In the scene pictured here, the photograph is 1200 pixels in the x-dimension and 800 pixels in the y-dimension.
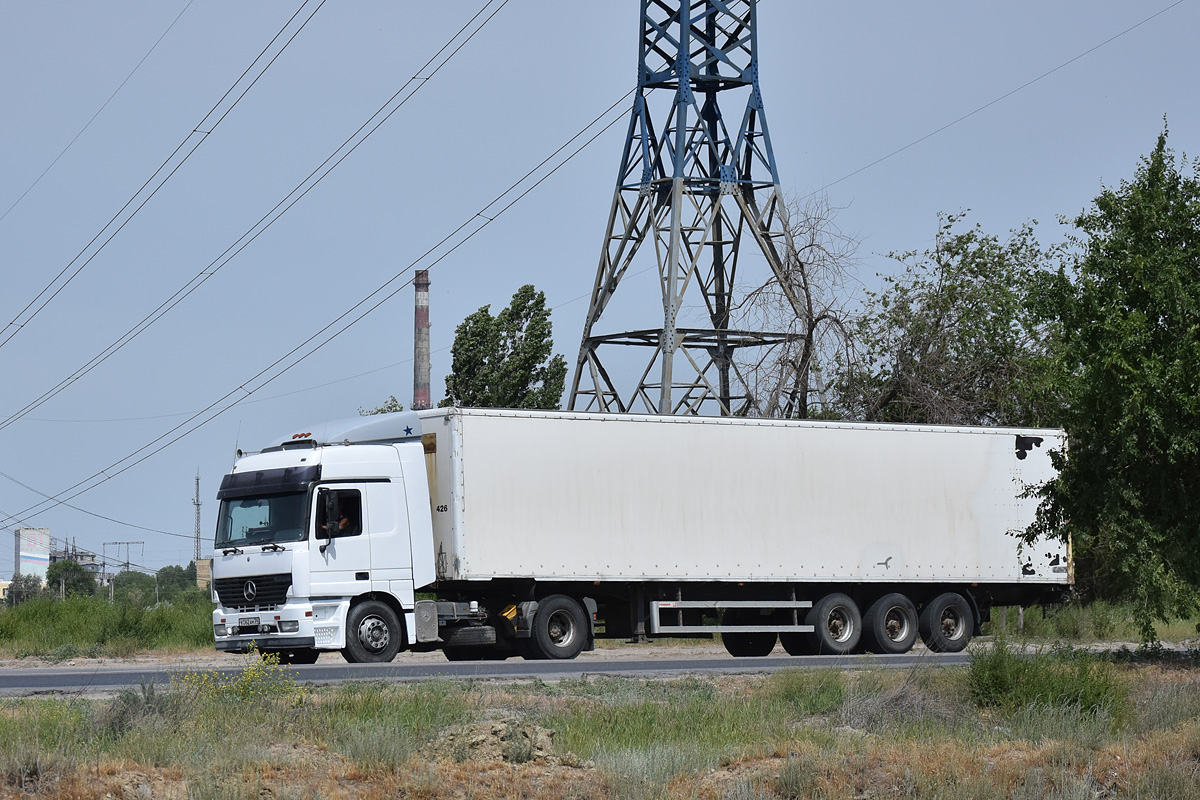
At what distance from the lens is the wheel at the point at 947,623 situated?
2550 centimetres

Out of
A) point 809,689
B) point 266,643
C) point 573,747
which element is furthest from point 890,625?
point 573,747

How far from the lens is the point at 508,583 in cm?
Answer: 2270

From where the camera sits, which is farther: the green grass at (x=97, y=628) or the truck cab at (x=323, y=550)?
the green grass at (x=97, y=628)

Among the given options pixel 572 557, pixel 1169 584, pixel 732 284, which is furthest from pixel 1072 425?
pixel 732 284

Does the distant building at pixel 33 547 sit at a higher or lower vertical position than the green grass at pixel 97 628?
higher

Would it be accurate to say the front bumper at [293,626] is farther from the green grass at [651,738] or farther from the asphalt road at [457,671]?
the green grass at [651,738]

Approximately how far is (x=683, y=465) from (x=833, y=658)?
Answer: 3.95 meters

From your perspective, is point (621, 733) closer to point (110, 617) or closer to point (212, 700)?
point (212, 700)

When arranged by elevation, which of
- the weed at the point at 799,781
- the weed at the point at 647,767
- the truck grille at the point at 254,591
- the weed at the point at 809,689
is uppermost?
the truck grille at the point at 254,591

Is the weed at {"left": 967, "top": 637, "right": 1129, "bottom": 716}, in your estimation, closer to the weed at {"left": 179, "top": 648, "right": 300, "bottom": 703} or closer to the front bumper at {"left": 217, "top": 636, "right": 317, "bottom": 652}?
the weed at {"left": 179, "top": 648, "right": 300, "bottom": 703}

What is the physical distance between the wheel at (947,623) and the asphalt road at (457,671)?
186 cm

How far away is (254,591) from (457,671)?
3693 mm

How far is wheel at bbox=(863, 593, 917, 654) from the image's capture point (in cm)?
2502

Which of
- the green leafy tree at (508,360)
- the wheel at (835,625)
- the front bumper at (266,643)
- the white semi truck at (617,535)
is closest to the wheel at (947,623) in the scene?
the white semi truck at (617,535)
